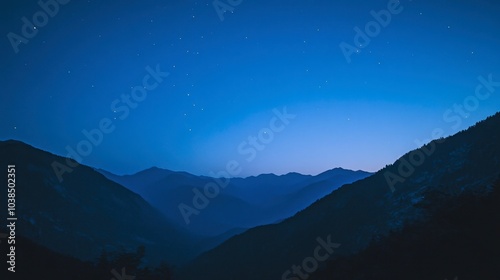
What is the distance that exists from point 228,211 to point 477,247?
552ft

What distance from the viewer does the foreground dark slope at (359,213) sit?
39344 millimetres

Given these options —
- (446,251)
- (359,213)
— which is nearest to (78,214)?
(359,213)

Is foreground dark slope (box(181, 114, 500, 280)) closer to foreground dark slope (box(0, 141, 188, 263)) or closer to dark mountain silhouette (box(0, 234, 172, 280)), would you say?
foreground dark slope (box(0, 141, 188, 263))

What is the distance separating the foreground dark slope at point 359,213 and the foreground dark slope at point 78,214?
22.0 meters

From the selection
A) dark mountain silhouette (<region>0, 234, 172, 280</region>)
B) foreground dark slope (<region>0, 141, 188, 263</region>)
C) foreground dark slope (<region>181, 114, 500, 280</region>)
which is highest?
foreground dark slope (<region>0, 141, 188, 263</region>)

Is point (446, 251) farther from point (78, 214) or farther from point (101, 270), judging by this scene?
point (78, 214)

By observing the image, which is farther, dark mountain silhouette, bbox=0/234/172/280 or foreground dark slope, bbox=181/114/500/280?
foreground dark slope, bbox=181/114/500/280

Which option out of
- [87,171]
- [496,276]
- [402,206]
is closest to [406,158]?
[402,206]

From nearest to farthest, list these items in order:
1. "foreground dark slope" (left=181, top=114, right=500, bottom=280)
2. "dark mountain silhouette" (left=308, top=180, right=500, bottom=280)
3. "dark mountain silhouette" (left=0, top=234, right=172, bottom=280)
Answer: "dark mountain silhouette" (left=308, top=180, right=500, bottom=280) < "dark mountain silhouette" (left=0, top=234, right=172, bottom=280) < "foreground dark slope" (left=181, top=114, right=500, bottom=280)

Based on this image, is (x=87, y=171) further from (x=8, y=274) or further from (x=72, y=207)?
(x=8, y=274)

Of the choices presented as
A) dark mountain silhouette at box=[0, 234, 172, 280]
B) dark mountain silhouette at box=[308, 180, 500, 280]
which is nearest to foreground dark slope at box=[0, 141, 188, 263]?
dark mountain silhouette at box=[0, 234, 172, 280]

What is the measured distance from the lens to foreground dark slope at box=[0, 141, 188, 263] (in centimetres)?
5681

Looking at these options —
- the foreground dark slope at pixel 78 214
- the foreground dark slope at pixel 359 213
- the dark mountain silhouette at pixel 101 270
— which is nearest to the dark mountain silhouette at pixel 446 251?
the dark mountain silhouette at pixel 101 270

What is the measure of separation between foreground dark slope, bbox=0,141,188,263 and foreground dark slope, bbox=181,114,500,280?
2203 cm
